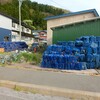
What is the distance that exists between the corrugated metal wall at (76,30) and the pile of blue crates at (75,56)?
18.2 feet

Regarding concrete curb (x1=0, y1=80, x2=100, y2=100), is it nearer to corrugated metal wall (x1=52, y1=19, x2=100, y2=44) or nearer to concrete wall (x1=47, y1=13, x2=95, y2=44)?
corrugated metal wall (x1=52, y1=19, x2=100, y2=44)

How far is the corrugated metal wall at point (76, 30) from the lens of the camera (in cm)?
2139

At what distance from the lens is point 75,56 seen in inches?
576

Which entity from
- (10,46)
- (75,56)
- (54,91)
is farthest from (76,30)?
(10,46)

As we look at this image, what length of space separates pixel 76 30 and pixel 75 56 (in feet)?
26.7

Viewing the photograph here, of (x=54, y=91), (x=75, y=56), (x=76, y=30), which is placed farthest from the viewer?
(x=76, y=30)

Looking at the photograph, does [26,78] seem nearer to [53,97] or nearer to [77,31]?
[53,97]

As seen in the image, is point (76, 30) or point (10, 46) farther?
point (10, 46)

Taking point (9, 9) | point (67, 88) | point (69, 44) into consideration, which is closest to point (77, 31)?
point (69, 44)

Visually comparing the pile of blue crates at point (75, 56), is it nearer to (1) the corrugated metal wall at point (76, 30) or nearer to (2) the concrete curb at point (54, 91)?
(1) the corrugated metal wall at point (76, 30)

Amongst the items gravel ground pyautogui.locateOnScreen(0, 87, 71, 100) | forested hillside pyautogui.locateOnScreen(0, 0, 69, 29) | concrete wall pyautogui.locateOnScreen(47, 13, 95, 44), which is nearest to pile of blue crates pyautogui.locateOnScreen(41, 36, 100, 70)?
gravel ground pyautogui.locateOnScreen(0, 87, 71, 100)

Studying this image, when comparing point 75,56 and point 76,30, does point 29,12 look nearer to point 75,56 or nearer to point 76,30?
point 76,30

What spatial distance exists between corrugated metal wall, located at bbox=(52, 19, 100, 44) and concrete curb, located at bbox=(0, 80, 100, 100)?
13846 mm

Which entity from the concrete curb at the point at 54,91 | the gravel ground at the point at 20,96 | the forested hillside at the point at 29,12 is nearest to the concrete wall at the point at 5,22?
the forested hillside at the point at 29,12
